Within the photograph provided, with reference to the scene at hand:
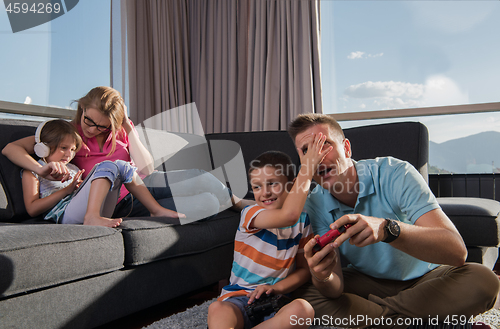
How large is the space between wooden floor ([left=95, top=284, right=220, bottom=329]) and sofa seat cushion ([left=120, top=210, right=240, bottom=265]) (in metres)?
0.27

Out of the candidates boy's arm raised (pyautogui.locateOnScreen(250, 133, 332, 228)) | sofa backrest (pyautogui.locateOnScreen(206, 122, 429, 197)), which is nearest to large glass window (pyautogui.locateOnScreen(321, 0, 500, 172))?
sofa backrest (pyautogui.locateOnScreen(206, 122, 429, 197))

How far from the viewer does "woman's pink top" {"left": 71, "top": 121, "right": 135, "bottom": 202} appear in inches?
65.4

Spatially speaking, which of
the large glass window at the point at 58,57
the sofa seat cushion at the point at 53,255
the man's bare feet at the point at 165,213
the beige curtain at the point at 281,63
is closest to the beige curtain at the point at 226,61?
the beige curtain at the point at 281,63

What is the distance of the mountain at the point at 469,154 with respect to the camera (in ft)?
8.93

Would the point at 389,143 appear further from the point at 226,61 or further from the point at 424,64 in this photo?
the point at 226,61

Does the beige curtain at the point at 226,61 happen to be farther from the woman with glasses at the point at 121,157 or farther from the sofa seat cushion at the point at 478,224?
the sofa seat cushion at the point at 478,224

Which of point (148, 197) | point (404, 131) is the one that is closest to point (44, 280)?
point (148, 197)

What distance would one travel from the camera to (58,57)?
2.56 meters

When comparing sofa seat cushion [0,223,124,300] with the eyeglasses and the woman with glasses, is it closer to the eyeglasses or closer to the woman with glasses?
the woman with glasses

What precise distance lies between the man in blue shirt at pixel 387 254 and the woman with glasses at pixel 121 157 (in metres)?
0.58

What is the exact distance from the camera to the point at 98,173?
1.37 meters

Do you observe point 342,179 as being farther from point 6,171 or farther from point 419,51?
point 419,51

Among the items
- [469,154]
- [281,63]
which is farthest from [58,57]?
[469,154]

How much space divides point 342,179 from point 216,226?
66 centimetres
